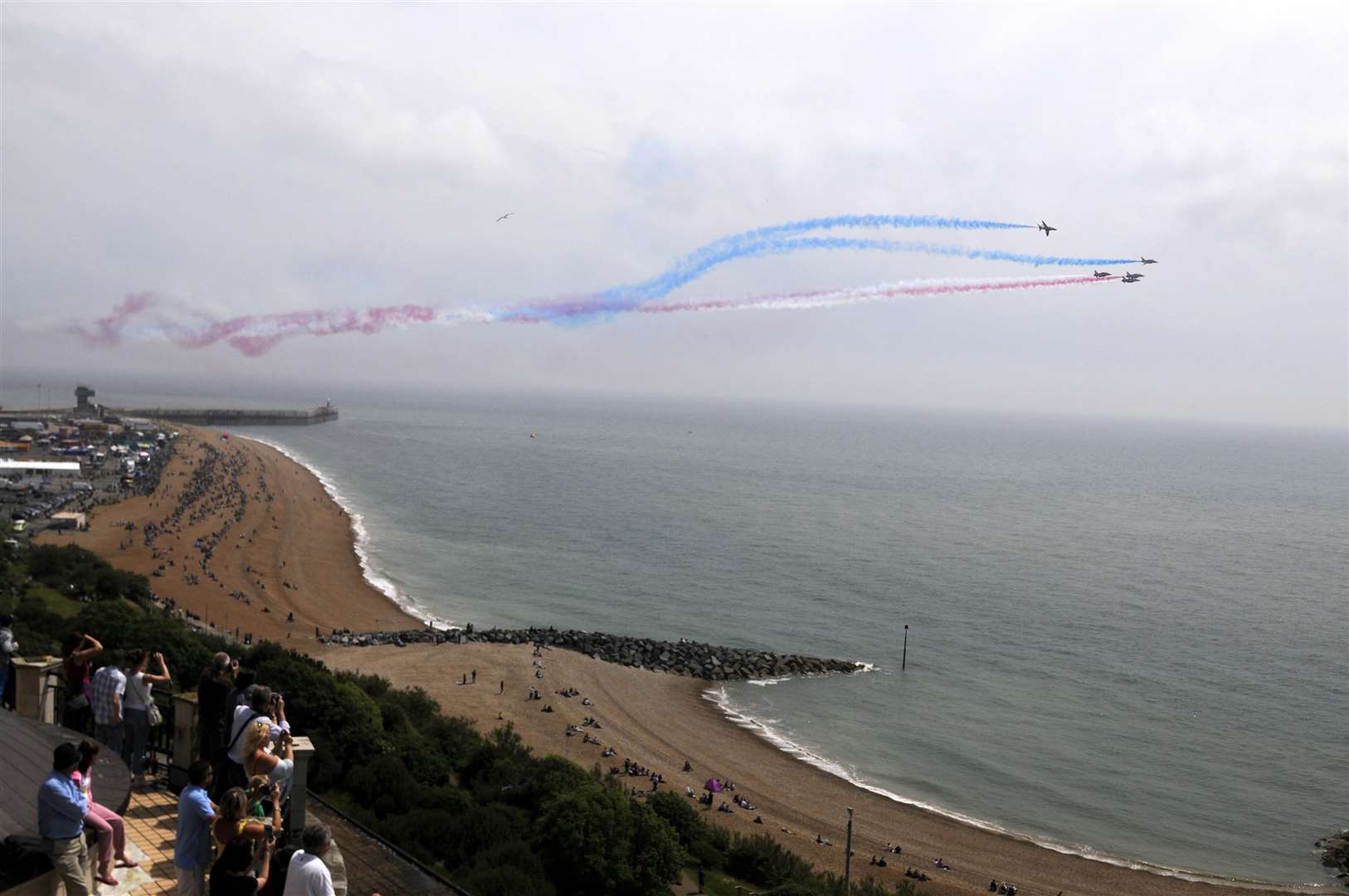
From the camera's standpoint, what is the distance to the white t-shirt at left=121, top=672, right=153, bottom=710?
947cm

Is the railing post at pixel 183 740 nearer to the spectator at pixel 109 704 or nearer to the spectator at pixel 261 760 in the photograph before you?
the spectator at pixel 109 704

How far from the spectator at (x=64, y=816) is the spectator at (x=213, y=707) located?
78.8 inches

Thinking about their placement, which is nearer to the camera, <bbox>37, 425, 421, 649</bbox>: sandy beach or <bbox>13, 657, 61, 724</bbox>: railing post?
<bbox>13, 657, 61, 724</bbox>: railing post

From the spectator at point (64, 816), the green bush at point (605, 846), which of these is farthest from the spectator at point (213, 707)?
the green bush at point (605, 846)

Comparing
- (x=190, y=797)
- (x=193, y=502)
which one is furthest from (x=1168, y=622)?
(x=193, y=502)

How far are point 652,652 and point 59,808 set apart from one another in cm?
3667

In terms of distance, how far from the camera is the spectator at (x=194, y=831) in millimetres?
6738

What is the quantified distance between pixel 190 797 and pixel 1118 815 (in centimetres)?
3019

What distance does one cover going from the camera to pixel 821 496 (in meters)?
99.3

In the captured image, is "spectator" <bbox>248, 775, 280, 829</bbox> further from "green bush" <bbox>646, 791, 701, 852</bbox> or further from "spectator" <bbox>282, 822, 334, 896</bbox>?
"green bush" <bbox>646, 791, 701, 852</bbox>

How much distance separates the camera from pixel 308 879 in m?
5.89

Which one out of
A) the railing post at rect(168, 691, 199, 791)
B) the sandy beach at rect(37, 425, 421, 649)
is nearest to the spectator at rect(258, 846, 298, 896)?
the railing post at rect(168, 691, 199, 791)

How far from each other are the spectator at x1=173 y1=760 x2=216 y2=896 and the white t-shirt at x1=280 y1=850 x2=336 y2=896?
1032mm

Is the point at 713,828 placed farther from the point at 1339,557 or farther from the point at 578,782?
→ the point at 1339,557
